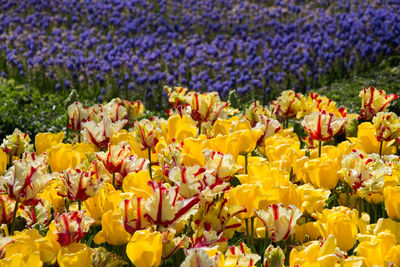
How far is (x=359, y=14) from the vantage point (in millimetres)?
8578

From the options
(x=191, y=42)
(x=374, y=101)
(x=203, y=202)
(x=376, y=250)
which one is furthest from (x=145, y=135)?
(x=191, y=42)

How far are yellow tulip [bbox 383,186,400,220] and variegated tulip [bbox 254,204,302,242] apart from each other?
35 centimetres

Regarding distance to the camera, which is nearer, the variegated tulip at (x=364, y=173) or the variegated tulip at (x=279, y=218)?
the variegated tulip at (x=279, y=218)

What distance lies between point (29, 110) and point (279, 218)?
4748mm

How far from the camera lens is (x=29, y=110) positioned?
5941mm

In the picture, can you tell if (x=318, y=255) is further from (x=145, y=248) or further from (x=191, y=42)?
(x=191, y=42)

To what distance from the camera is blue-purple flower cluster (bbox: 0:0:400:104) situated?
7.02 metres

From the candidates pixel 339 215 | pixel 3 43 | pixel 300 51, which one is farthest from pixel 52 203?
pixel 3 43

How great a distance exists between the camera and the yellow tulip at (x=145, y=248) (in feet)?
4.84

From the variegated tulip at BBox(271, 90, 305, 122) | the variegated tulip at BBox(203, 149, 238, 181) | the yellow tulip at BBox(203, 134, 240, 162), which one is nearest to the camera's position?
the variegated tulip at BBox(203, 149, 238, 181)

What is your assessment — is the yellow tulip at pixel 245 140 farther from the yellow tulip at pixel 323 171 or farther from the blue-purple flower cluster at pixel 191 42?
the blue-purple flower cluster at pixel 191 42

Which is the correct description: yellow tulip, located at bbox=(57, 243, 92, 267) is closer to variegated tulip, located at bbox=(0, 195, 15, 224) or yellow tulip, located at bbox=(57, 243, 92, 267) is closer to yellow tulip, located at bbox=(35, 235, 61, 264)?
yellow tulip, located at bbox=(35, 235, 61, 264)

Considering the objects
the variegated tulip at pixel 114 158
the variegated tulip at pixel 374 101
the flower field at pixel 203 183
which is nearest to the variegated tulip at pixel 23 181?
the flower field at pixel 203 183

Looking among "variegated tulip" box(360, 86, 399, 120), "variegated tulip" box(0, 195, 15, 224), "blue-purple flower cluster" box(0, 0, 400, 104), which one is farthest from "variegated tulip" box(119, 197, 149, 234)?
"blue-purple flower cluster" box(0, 0, 400, 104)
